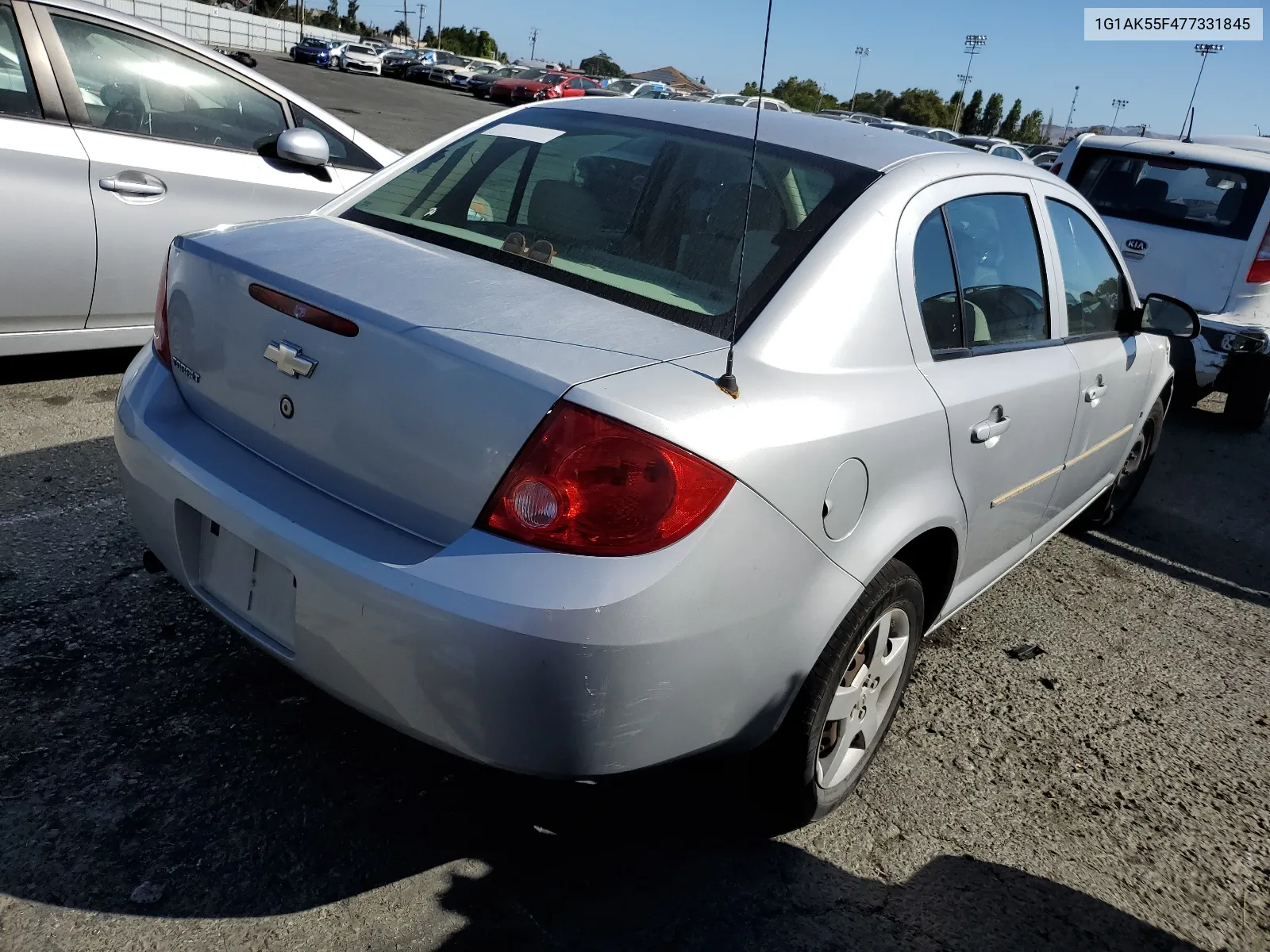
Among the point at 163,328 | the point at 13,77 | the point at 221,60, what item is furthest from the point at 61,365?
the point at 163,328

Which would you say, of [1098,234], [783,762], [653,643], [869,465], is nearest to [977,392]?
[869,465]

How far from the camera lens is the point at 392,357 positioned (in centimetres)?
201

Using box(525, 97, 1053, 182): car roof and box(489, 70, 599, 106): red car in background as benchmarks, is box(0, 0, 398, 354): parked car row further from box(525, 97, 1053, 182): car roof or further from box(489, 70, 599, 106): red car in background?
box(489, 70, 599, 106): red car in background

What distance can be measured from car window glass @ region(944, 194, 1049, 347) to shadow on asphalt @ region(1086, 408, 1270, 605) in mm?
2136

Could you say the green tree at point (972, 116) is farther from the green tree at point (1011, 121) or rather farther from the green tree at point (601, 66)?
the green tree at point (601, 66)

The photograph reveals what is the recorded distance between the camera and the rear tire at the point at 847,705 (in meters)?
2.32

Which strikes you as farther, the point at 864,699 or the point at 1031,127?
the point at 1031,127

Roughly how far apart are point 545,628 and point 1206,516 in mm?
5019

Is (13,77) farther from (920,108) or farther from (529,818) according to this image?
(920,108)

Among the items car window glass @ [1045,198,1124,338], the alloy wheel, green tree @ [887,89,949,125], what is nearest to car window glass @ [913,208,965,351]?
the alloy wheel

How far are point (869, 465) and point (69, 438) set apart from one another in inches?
131

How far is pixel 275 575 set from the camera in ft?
6.93

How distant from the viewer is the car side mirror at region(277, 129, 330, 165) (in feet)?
14.7

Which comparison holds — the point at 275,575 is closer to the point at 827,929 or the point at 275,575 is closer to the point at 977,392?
the point at 827,929
